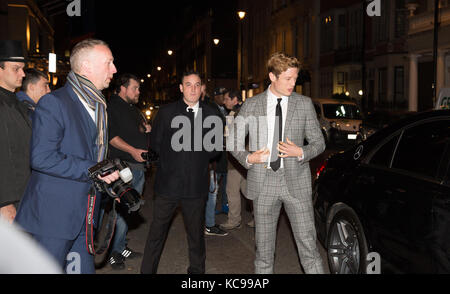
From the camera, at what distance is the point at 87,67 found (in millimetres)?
3416

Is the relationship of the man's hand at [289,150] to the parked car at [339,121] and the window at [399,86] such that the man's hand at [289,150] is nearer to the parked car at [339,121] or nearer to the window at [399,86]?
the parked car at [339,121]

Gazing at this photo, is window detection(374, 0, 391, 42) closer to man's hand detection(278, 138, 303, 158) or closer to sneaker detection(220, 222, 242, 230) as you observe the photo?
sneaker detection(220, 222, 242, 230)

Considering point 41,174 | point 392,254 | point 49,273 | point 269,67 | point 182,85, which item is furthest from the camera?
point 182,85

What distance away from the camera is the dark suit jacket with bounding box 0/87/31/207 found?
3.89 metres

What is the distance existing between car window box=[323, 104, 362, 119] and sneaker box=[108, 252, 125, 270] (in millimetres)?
15962

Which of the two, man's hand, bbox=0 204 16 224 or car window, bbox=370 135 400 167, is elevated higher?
car window, bbox=370 135 400 167

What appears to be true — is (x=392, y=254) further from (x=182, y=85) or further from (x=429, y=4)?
(x=429, y=4)

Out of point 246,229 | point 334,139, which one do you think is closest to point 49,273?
point 246,229

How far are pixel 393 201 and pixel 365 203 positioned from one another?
395 mm

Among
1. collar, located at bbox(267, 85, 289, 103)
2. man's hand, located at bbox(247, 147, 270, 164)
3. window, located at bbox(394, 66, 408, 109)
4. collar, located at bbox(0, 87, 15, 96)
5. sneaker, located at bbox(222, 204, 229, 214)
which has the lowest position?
sneaker, located at bbox(222, 204, 229, 214)

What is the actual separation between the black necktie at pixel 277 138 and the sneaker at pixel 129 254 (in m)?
2.61

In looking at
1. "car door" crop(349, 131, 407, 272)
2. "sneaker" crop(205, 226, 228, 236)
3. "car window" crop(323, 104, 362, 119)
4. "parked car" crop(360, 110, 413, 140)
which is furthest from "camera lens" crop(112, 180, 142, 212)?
"car window" crop(323, 104, 362, 119)

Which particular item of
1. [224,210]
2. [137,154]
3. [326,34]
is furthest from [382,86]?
[137,154]

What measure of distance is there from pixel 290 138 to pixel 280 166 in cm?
25
